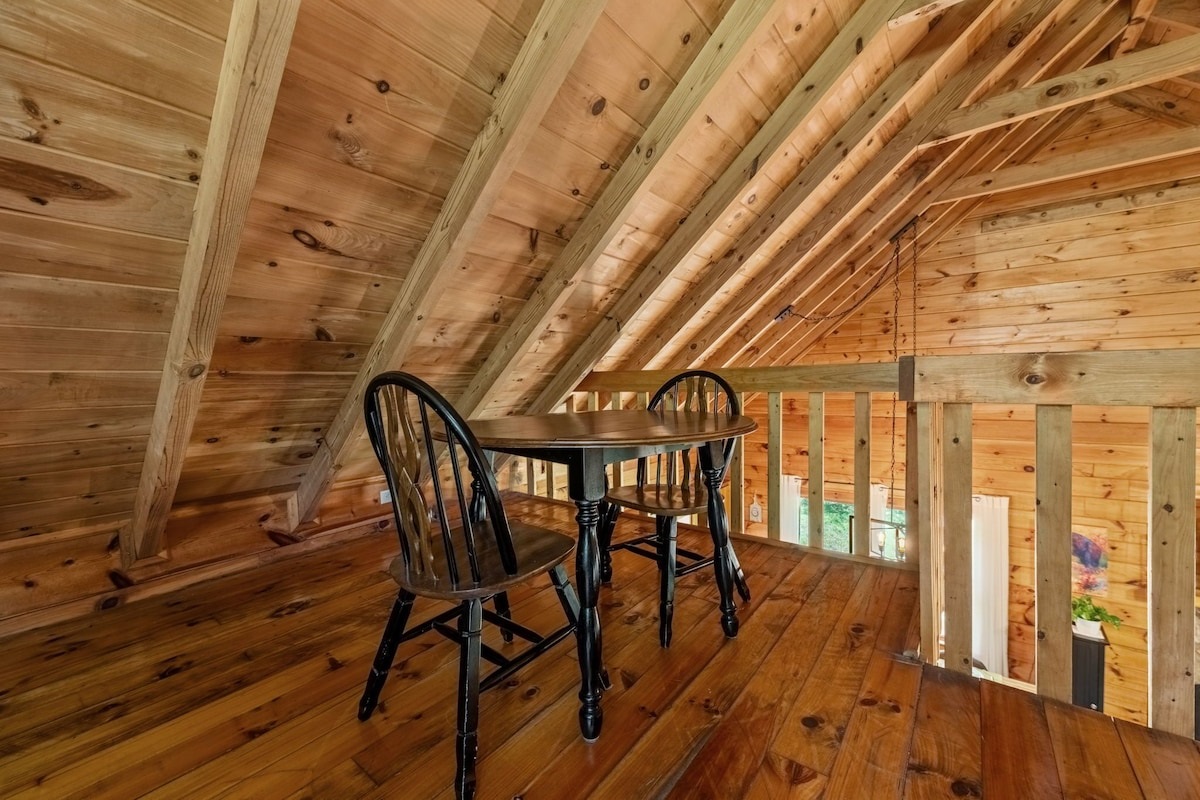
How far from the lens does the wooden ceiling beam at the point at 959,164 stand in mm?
2441

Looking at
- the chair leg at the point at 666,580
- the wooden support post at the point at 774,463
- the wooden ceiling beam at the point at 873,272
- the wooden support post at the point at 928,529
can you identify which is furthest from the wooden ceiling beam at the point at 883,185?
the chair leg at the point at 666,580

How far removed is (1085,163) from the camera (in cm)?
276

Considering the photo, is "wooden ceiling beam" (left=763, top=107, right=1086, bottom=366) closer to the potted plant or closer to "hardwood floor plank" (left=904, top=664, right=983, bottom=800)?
the potted plant

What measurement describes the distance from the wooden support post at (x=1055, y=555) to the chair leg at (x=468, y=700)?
1513 millimetres

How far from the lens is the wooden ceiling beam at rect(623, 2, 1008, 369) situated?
196 cm

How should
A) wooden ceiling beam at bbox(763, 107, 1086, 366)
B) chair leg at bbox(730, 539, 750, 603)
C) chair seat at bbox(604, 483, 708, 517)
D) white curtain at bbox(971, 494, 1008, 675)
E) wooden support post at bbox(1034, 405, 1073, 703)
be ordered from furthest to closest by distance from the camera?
white curtain at bbox(971, 494, 1008, 675), wooden ceiling beam at bbox(763, 107, 1086, 366), chair leg at bbox(730, 539, 750, 603), chair seat at bbox(604, 483, 708, 517), wooden support post at bbox(1034, 405, 1073, 703)

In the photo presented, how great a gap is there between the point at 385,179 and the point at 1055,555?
2236 mm

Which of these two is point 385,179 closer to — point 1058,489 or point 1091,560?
point 1058,489

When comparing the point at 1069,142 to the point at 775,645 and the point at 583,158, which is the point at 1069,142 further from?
the point at 775,645

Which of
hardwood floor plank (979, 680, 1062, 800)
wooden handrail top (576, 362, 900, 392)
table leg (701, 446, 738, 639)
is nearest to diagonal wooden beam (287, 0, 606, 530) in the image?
table leg (701, 446, 738, 639)

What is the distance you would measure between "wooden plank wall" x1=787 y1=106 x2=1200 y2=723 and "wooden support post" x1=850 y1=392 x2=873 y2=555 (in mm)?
2842

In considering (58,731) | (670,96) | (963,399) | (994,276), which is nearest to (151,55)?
(670,96)

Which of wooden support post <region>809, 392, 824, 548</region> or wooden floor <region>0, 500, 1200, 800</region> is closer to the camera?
wooden floor <region>0, 500, 1200, 800</region>

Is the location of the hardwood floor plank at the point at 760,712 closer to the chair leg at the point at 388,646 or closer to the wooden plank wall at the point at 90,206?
the chair leg at the point at 388,646
